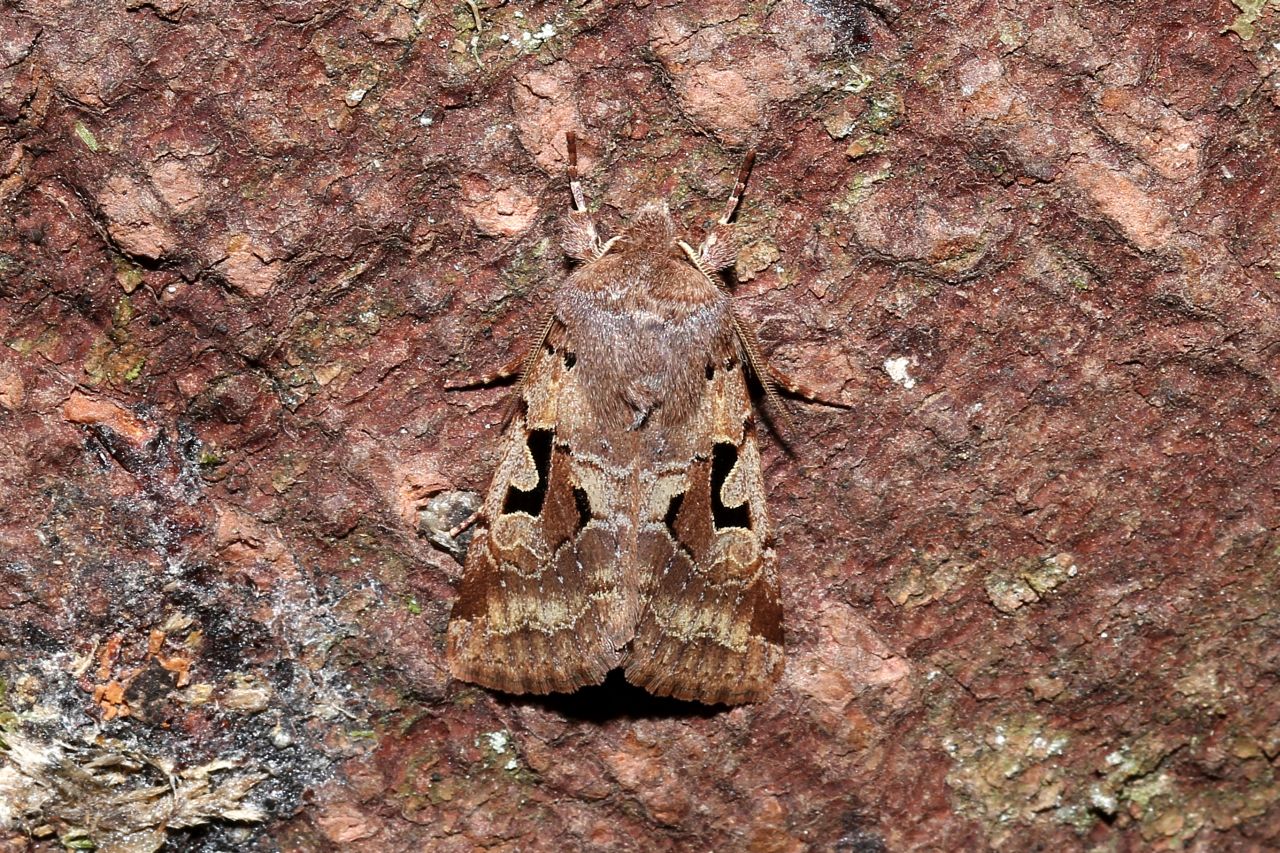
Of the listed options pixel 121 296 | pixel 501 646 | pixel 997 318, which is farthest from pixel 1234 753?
pixel 121 296

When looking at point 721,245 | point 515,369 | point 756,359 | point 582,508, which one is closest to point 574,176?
point 721,245

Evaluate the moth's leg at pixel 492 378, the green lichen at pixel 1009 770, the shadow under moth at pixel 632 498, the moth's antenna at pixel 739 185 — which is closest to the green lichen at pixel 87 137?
the moth's leg at pixel 492 378

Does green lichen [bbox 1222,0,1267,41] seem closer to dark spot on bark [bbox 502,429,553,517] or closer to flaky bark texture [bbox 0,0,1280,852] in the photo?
flaky bark texture [bbox 0,0,1280,852]

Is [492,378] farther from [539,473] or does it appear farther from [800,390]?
[800,390]

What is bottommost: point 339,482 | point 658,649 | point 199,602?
point 658,649

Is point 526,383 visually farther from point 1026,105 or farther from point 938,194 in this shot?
point 1026,105

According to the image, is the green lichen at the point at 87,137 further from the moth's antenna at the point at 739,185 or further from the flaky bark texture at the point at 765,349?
the moth's antenna at the point at 739,185

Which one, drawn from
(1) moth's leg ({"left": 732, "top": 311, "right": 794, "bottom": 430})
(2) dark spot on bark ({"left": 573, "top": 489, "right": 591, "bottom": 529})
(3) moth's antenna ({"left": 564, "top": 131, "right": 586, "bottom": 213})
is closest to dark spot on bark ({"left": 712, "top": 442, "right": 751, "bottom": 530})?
(1) moth's leg ({"left": 732, "top": 311, "right": 794, "bottom": 430})
